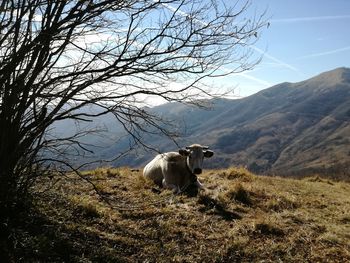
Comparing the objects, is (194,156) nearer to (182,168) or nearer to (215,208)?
(182,168)

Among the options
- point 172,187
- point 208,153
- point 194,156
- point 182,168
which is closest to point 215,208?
point 172,187

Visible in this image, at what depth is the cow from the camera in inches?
512

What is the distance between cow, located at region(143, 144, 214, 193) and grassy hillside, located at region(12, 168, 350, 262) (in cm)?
129

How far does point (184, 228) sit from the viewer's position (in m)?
8.55

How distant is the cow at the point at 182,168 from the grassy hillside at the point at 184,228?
1286 mm

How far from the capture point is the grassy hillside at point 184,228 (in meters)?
6.92

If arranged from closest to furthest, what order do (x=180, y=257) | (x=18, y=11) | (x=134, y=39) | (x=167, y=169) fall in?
(x=18, y=11)
(x=180, y=257)
(x=134, y=39)
(x=167, y=169)

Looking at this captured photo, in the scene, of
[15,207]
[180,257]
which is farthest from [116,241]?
[15,207]

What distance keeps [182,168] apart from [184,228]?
5391mm

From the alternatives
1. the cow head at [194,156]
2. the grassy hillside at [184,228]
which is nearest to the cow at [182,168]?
the cow head at [194,156]

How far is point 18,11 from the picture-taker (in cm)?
650

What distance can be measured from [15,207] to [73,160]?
1.47 m

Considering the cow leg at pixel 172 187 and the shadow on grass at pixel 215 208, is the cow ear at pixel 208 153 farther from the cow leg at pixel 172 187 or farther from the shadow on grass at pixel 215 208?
the shadow on grass at pixel 215 208

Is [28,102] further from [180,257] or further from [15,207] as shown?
[180,257]
